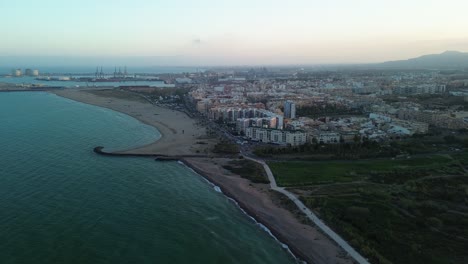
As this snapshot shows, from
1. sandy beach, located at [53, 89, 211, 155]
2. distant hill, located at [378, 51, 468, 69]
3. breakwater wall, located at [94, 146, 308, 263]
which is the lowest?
breakwater wall, located at [94, 146, 308, 263]

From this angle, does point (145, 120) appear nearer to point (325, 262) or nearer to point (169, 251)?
point (169, 251)

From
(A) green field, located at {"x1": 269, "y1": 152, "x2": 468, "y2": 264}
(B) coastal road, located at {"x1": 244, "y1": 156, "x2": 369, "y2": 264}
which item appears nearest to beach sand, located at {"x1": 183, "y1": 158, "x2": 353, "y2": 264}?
(B) coastal road, located at {"x1": 244, "y1": 156, "x2": 369, "y2": 264}

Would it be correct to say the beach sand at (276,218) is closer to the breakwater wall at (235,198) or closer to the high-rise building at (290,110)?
the breakwater wall at (235,198)

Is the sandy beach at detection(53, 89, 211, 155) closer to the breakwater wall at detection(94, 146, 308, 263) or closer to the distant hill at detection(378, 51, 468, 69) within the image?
the breakwater wall at detection(94, 146, 308, 263)

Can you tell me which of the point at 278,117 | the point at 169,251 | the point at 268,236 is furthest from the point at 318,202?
the point at 278,117

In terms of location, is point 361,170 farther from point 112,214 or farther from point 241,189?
point 112,214

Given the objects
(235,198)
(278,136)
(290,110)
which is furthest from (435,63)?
(235,198)

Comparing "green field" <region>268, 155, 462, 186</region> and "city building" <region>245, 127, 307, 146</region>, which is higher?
"city building" <region>245, 127, 307, 146</region>
